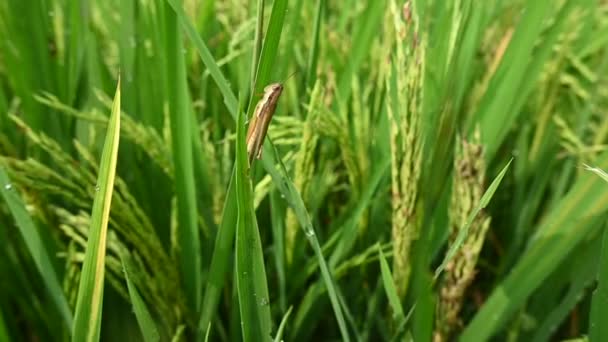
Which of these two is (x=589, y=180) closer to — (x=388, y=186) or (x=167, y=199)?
(x=388, y=186)

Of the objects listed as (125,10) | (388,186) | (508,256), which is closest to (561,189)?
(508,256)

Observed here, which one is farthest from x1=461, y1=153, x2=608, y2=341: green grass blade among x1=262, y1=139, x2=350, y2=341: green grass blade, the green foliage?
x1=262, y1=139, x2=350, y2=341: green grass blade

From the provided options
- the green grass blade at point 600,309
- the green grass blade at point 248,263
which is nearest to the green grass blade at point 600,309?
the green grass blade at point 600,309

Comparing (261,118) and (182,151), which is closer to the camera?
(261,118)

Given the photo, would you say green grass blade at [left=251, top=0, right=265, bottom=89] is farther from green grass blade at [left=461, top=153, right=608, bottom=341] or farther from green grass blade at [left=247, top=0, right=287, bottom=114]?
green grass blade at [left=461, top=153, right=608, bottom=341]

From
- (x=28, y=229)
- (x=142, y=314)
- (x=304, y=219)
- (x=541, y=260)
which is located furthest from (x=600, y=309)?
(x=28, y=229)

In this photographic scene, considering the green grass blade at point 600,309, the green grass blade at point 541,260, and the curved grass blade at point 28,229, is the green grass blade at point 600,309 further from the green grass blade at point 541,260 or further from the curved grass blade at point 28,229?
the curved grass blade at point 28,229

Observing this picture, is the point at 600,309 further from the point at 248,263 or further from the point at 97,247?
the point at 97,247
